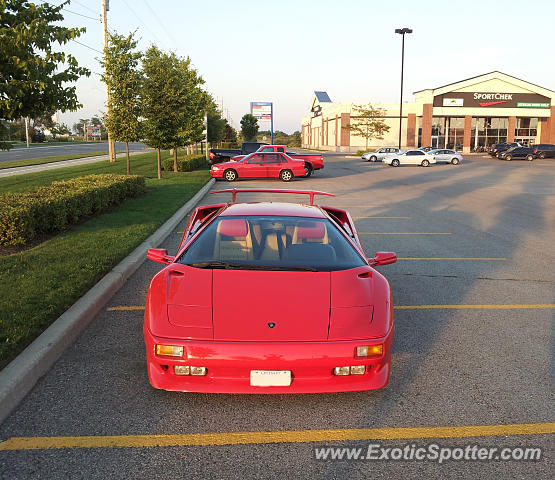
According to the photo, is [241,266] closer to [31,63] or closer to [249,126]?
Result: [31,63]

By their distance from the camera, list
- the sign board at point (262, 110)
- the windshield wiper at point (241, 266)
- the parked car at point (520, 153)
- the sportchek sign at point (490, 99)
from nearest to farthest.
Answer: the windshield wiper at point (241, 266) → the parked car at point (520, 153) → the sportchek sign at point (490, 99) → the sign board at point (262, 110)

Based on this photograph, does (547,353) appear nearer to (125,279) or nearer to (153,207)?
(125,279)

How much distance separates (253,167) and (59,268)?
65.8 feet

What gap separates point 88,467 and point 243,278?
165cm

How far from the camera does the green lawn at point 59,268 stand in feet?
15.7

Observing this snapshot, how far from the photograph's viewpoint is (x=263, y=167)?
86.8 ft

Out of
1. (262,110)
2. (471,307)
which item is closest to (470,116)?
(262,110)

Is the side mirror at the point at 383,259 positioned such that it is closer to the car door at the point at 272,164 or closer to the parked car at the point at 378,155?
the car door at the point at 272,164

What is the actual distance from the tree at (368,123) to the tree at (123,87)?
59776 millimetres

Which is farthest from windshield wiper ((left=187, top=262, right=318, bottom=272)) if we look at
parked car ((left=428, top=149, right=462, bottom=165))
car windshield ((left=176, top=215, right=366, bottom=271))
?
parked car ((left=428, top=149, right=462, bottom=165))

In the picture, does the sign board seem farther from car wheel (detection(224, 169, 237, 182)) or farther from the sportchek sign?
car wheel (detection(224, 169, 237, 182))

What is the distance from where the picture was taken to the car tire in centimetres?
2588

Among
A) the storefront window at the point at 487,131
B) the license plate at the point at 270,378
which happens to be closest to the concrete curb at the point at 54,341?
the license plate at the point at 270,378

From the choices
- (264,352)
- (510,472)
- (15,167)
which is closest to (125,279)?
(264,352)
